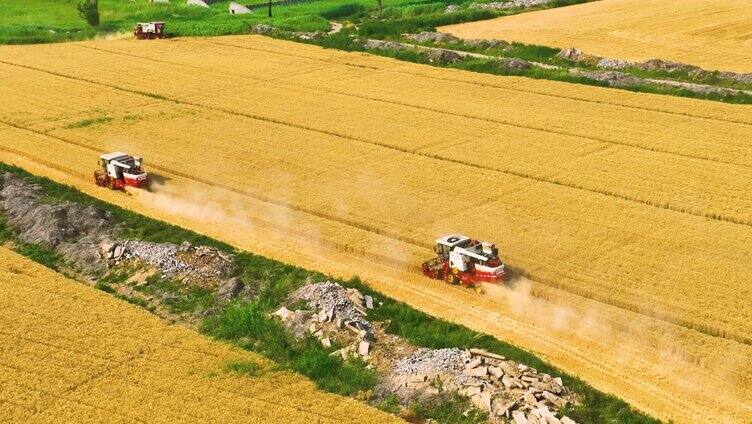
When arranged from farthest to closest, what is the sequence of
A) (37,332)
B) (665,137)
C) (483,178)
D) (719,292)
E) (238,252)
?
1. (665,137)
2. (483,178)
3. (238,252)
4. (719,292)
5. (37,332)

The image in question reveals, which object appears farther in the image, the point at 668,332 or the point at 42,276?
the point at 42,276

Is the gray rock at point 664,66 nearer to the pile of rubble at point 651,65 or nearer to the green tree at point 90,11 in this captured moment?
the pile of rubble at point 651,65

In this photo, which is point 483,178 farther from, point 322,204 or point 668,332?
point 668,332

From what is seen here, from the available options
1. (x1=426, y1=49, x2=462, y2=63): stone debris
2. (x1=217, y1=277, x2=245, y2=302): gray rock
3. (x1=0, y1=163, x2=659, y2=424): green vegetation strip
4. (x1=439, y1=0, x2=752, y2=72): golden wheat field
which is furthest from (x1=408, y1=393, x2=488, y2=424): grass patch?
(x1=439, y1=0, x2=752, y2=72): golden wheat field

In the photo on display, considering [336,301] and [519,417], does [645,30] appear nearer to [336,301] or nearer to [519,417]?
[336,301]

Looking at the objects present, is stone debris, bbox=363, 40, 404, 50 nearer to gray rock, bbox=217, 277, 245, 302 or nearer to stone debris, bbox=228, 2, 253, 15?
stone debris, bbox=228, 2, 253, 15

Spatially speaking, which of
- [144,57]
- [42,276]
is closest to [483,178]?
[42,276]

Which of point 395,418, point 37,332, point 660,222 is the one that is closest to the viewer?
point 395,418
